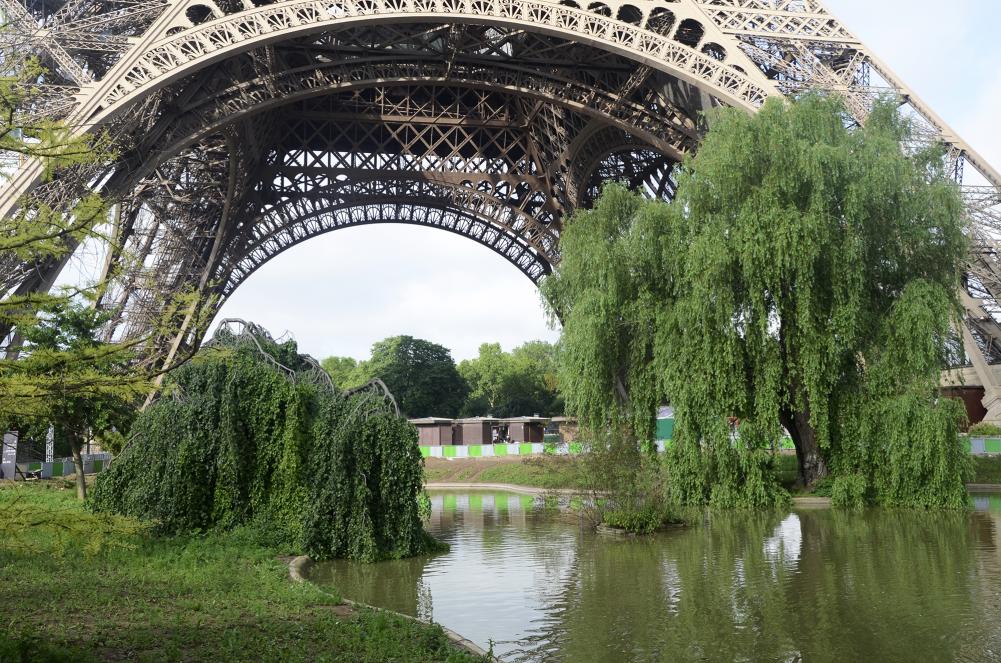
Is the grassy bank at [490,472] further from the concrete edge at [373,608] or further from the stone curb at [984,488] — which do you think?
the concrete edge at [373,608]

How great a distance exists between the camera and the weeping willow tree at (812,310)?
1783 cm

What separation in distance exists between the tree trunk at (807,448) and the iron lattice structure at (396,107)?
5.24 meters

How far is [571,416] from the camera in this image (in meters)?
23.0

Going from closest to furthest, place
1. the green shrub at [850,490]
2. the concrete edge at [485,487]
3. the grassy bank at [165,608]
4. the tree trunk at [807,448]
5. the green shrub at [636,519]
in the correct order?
the grassy bank at [165,608] < the green shrub at [636,519] < the green shrub at [850,490] < the tree trunk at [807,448] < the concrete edge at [485,487]

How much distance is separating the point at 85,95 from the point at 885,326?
800 inches

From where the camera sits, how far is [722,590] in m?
10.5

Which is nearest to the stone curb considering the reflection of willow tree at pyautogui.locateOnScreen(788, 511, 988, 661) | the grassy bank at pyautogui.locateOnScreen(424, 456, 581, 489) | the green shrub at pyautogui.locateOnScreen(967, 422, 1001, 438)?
the green shrub at pyautogui.locateOnScreen(967, 422, 1001, 438)

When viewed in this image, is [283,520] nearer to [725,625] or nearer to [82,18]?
[725,625]

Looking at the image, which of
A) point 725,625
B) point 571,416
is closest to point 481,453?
point 571,416

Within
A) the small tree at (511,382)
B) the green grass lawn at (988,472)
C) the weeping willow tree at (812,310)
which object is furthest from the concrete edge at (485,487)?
the small tree at (511,382)

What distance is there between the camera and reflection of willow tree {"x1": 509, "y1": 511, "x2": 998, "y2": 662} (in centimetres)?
782

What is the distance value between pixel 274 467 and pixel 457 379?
177 feet

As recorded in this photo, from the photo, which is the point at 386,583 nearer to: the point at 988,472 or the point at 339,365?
the point at 988,472

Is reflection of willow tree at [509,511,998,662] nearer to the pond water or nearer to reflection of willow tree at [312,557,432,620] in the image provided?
the pond water
